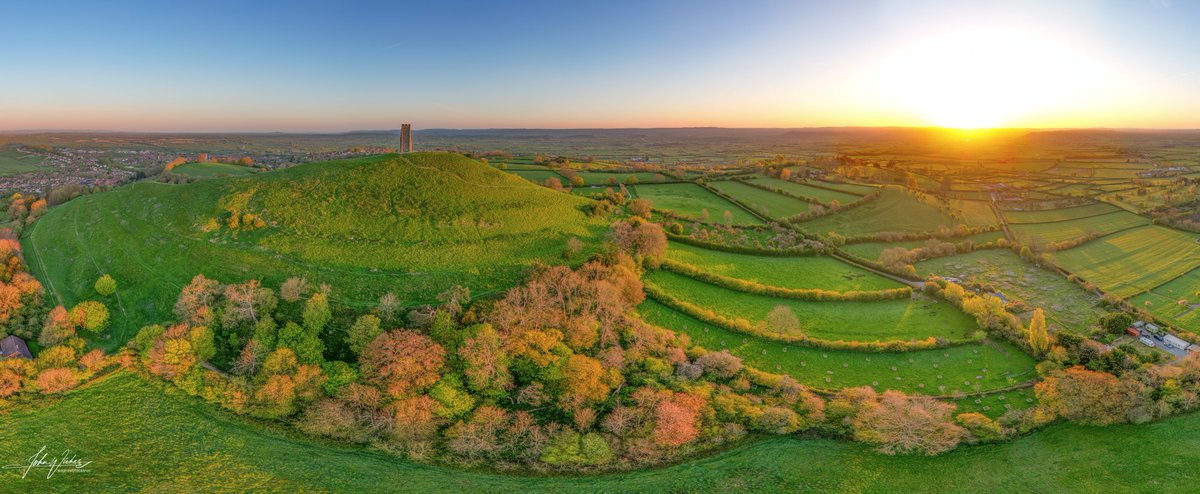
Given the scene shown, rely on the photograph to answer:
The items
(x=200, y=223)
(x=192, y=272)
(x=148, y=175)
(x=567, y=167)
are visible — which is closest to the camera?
(x=192, y=272)

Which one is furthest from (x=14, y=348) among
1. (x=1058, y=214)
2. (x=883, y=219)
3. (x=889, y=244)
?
(x=1058, y=214)

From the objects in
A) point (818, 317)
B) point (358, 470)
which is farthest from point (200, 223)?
point (818, 317)

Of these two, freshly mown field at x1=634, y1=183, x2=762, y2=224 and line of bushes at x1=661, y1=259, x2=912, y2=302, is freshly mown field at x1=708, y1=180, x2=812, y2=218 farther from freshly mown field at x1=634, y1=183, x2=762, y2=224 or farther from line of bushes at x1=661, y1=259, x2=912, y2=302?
line of bushes at x1=661, y1=259, x2=912, y2=302

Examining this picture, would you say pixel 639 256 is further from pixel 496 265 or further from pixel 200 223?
pixel 200 223

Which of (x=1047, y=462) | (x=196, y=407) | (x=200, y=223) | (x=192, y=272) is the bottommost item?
(x=1047, y=462)

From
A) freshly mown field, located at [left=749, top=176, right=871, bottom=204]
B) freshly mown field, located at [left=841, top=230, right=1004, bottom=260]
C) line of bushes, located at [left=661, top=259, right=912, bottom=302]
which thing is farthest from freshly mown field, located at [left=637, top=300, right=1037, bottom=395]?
freshly mown field, located at [left=749, top=176, right=871, bottom=204]

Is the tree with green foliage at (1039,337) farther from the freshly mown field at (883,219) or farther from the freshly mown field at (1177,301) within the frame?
the freshly mown field at (883,219)

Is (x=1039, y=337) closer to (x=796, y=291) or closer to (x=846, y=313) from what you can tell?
(x=846, y=313)

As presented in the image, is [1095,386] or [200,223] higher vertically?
[200,223]
